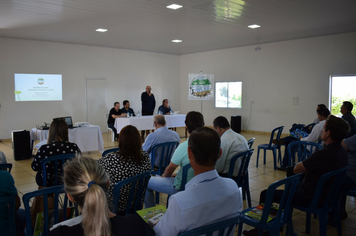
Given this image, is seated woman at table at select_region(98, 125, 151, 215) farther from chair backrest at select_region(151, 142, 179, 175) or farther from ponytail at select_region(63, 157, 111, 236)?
chair backrest at select_region(151, 142, 179, 175)

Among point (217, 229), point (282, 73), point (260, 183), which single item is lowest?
point (260, 183)

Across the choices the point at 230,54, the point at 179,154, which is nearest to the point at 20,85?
the point at 230,54

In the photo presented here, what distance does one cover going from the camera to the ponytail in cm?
115

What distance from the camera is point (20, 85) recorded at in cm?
920

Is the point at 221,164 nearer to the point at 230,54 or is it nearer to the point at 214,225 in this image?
the point at 214,225

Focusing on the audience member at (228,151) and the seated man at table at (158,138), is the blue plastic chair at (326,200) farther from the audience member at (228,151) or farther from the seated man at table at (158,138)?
the seated man at table at (158,138)

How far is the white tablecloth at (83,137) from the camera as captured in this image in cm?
649

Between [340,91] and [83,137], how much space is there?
742cm

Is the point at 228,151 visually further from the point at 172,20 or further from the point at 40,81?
the point at 40,81

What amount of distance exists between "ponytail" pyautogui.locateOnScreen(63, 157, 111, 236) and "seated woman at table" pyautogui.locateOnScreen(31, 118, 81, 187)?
1932 millimetres

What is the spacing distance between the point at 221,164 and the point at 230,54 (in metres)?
8.89

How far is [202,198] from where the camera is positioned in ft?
4.84

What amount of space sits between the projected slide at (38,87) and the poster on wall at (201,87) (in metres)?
4.72

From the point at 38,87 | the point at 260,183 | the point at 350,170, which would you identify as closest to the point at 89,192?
the point at 350,170
